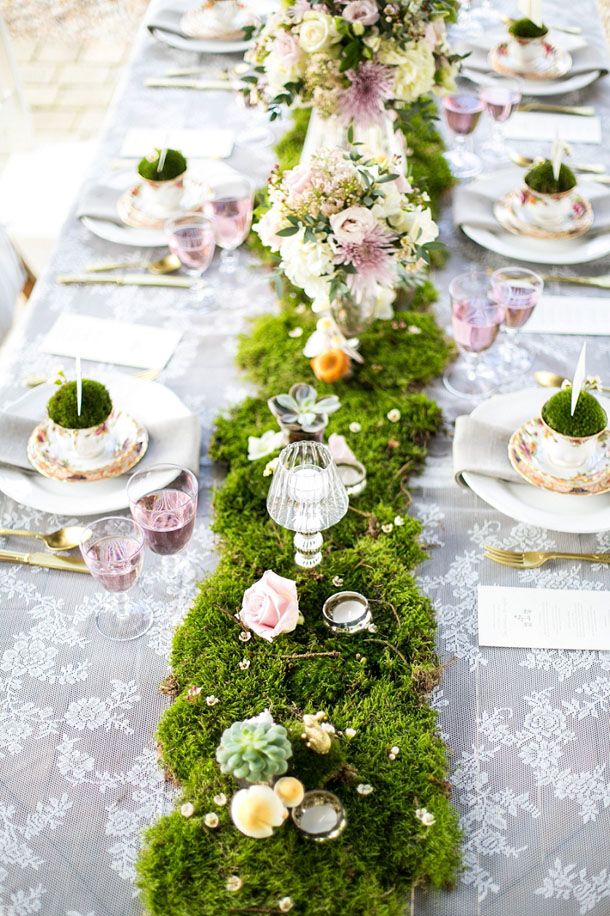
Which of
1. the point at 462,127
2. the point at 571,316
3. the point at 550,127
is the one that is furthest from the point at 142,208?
the point at 550,127

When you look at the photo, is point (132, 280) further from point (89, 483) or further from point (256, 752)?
point (256, 752)

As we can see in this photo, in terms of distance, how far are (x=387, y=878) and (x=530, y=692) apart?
37 centimetres

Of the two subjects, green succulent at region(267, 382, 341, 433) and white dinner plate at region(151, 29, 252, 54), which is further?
white dinner plate at region(151, 29, 252, 54)

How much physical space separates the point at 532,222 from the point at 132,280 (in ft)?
3.06

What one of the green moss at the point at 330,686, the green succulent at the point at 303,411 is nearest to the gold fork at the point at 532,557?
the green moss at the point at 330,686

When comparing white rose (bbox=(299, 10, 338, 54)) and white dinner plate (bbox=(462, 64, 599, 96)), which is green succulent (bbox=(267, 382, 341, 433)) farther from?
white dinner plate (bbox=(462, 64, 599, 96))

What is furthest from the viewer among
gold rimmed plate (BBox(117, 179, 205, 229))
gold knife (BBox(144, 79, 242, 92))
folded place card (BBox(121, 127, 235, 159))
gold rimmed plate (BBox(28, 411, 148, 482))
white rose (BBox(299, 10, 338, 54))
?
gold knife (BBox(144, 79, 242, 92))

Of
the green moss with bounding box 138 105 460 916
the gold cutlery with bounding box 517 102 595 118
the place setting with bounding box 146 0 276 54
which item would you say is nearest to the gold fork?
the green moss with bounding box 138 105 460 916

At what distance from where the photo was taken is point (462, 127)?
236cm

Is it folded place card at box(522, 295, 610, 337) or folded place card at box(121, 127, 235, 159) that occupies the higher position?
folded place card at box(121, 127, 235, 159)

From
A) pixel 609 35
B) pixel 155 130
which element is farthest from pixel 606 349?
pixel 609 35

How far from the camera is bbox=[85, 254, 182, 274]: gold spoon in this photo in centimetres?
217

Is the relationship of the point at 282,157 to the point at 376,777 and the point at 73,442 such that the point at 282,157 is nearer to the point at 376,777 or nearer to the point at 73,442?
the point at 73,442

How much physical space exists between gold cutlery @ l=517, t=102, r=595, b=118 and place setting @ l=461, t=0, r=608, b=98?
0.12ft
